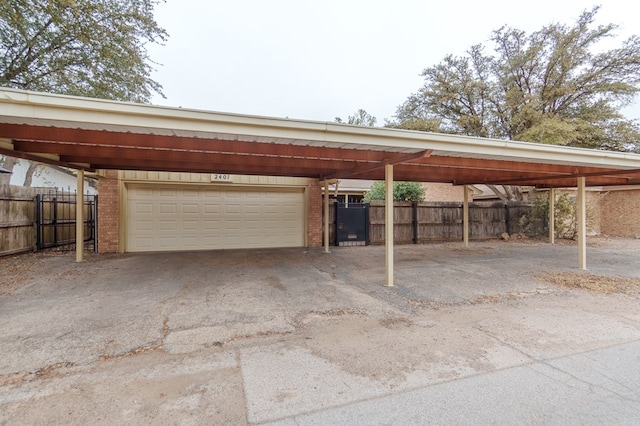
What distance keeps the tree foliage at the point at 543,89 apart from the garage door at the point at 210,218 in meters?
8.12

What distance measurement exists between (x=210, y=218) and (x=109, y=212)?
2.72 m

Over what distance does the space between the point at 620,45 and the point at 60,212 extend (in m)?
22.4

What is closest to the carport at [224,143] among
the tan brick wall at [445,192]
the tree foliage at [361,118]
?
the tan brick wall at [445,192]

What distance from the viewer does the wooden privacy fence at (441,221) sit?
11266mm

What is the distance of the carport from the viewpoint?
3.22m

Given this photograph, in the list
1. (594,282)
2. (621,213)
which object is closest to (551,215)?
(621,213)

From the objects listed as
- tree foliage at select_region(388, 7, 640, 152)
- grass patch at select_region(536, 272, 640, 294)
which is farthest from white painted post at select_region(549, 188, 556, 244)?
grass patch at select_region(536, 272, 640, 294)

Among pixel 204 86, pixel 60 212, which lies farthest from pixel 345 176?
pixel 204 86

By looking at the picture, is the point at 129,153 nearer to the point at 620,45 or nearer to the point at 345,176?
the point at 345,176

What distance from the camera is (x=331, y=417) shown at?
6.47 ft

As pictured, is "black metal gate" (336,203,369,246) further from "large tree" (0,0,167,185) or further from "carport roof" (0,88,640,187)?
"large tree" (0,0,167,185)

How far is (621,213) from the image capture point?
14148 mm

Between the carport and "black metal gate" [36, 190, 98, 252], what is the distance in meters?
2.45

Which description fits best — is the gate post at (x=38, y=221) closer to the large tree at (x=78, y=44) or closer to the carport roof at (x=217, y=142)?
the carport roof at (x=217, y=142)
